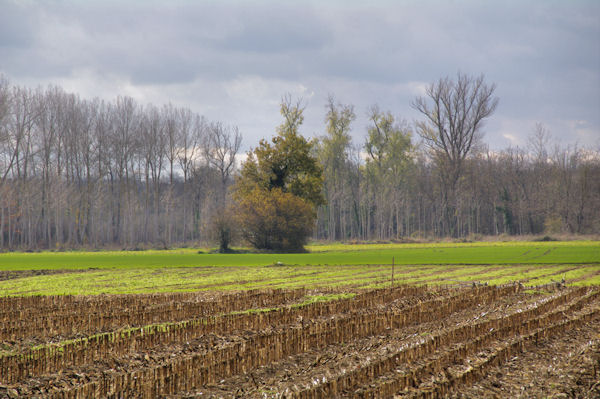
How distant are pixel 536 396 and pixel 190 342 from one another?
6.88 meters

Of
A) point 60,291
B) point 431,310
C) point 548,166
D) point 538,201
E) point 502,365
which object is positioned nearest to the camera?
point 502,365

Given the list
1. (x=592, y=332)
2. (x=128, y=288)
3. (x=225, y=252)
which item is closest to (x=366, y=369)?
(x=592, y=332)

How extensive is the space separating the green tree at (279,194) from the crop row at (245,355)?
38583 millimetres

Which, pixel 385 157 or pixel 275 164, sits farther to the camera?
pixel 385 157

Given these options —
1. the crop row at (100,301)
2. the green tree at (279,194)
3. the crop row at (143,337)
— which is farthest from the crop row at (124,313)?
the green tree at (279,194)

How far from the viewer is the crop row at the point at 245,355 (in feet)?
28.0

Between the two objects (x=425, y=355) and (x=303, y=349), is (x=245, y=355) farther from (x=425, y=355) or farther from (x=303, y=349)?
(x=425, y=355)

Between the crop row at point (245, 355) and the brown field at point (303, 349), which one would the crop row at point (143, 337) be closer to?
the brown field at point (303, 349)

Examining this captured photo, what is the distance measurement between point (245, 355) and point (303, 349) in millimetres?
1677

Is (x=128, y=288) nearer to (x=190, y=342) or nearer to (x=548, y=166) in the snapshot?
(x=190, y=342)

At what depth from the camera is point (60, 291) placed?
22641mm

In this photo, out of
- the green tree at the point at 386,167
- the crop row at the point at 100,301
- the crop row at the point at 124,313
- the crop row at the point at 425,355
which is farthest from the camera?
the green tree at the point at 386,167

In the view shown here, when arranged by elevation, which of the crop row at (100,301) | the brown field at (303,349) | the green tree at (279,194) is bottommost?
the brown field at (303,349)

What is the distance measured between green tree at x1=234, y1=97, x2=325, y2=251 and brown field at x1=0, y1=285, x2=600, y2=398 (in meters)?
36.3
